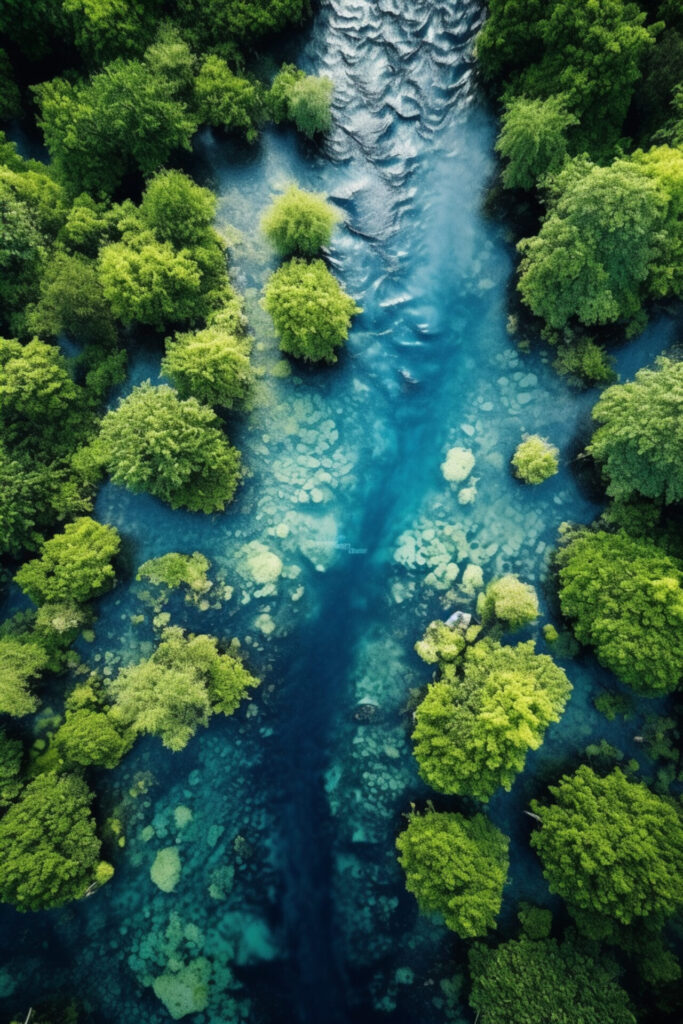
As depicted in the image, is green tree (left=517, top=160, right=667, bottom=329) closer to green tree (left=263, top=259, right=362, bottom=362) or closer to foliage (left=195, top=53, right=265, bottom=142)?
green tree (left=263, top=259, right=362, bottom=362)

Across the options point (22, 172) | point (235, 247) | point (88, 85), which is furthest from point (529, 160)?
point (22, 172)

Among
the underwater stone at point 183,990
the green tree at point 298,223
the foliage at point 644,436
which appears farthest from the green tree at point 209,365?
the underwater stone at point 183,990

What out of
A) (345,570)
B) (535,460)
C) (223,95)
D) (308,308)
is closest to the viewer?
(308,308)

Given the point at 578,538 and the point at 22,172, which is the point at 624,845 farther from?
the point at 22,172

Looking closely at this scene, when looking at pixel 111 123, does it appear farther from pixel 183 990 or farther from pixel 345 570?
pixel 183 990

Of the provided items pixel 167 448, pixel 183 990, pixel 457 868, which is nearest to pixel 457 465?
pixel 167 448

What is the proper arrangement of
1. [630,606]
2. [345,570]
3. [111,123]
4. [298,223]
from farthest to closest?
[345,570]
[298,223]
[111,123]
[630,606]
